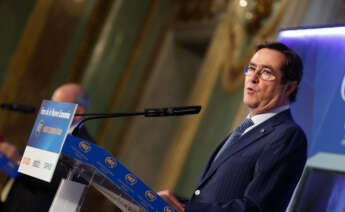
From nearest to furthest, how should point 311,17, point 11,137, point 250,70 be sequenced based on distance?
1. point 250,70
2. point 311,17
3. point 11,137

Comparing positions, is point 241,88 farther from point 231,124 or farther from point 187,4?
point 187,4

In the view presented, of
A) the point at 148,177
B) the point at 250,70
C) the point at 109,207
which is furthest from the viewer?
the point at 148,177

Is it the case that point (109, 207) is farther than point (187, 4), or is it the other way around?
point (187, 4)

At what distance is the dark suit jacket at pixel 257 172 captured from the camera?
6.44 ft

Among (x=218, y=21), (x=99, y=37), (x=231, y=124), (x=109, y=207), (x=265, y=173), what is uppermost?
(x=218, y=21)

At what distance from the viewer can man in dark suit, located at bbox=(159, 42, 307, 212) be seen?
1.98 meters

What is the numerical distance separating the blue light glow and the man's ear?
534 mm

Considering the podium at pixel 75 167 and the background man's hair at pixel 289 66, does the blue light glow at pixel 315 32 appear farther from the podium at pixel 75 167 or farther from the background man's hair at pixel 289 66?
the podium at pixel 75 167

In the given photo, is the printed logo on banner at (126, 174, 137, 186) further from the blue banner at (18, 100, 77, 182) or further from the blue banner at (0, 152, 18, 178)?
the blue banner at (0, 152, 18, 178)

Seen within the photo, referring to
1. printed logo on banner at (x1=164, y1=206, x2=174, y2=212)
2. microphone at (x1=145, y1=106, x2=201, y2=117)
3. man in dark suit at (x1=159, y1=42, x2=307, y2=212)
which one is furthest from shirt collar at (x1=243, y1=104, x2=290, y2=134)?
printed logo on banner at (x1=164, y1=206, x2=174, y2=212)

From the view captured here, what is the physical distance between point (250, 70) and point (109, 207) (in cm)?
88

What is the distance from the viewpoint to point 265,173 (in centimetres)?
200

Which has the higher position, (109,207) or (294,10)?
(294,10)

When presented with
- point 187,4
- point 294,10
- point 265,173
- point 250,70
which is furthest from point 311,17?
point 187,4
